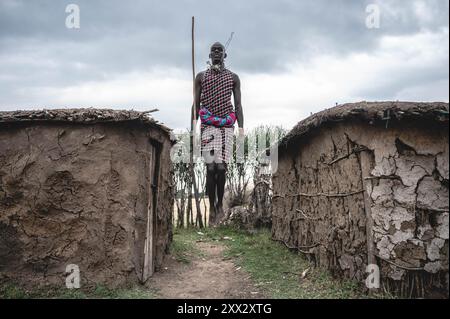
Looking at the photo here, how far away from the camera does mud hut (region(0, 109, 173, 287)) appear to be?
12.3ft

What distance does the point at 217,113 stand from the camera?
6.53 m

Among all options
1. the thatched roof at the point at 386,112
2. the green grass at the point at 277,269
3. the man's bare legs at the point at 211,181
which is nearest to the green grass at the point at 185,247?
the green grass at the point at 277,269

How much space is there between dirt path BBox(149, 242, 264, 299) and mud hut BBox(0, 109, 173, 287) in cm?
42

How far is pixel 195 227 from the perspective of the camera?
777 centimetres

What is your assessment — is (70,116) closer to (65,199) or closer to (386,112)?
(65,199)

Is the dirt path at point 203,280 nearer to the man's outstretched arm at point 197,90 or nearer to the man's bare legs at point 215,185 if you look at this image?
the man's bare legs at point 215,185

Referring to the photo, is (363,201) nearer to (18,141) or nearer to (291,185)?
(291,185)

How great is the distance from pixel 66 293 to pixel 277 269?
2.23m

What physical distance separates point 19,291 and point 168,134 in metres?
2.19

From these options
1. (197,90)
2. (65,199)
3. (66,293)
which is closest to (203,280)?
(66,293)

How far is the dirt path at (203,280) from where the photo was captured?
12.8 ft

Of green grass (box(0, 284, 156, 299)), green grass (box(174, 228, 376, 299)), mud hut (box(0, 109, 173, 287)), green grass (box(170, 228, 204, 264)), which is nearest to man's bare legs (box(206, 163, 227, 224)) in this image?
green grass (box(174, 228, 376, 299))

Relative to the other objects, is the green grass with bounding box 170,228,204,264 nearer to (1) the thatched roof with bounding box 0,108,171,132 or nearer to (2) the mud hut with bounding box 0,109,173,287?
(2) the mud hut with bounding box 0,109,173,287

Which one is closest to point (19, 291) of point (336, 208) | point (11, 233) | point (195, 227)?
point (11, 233)
